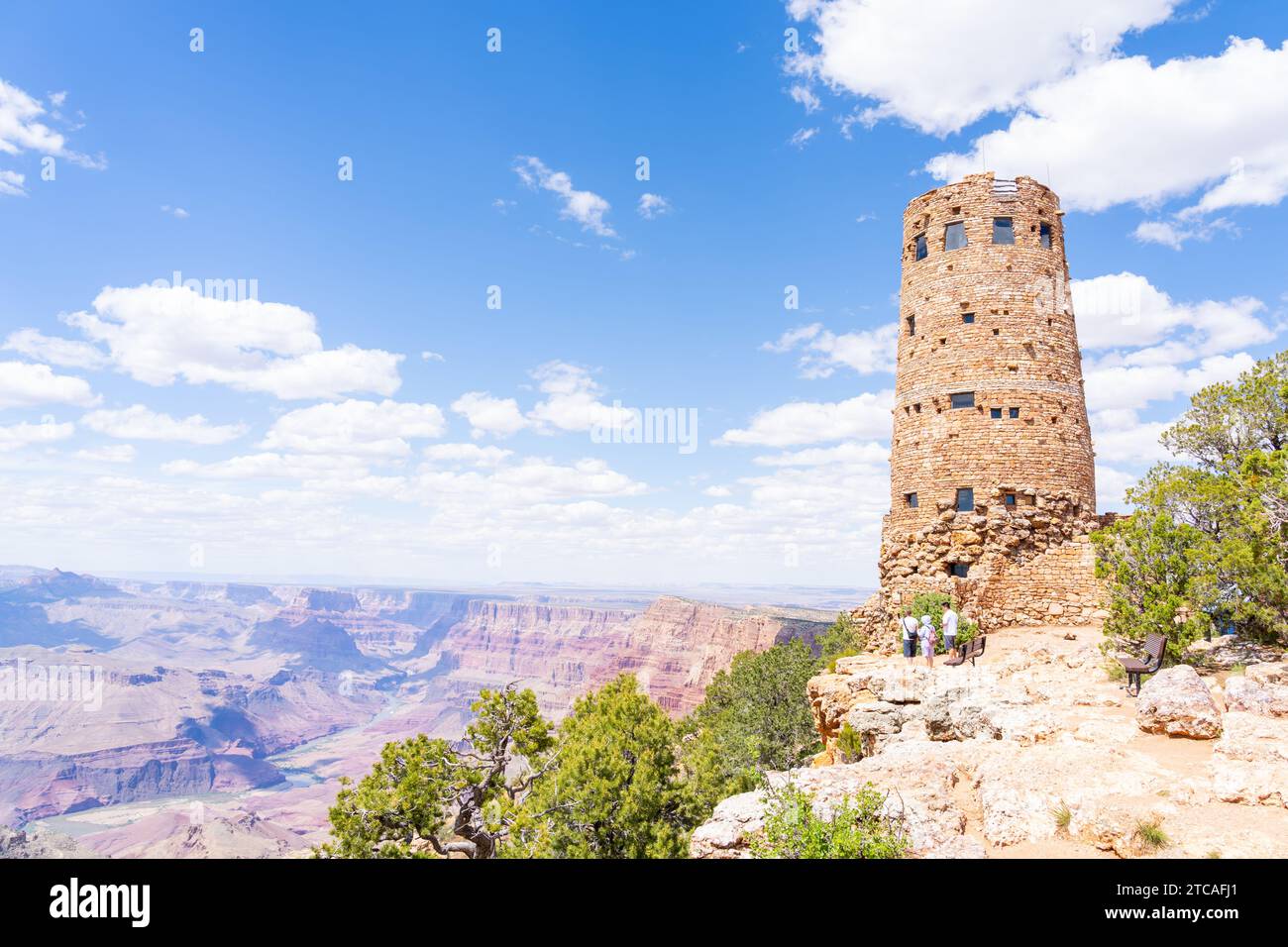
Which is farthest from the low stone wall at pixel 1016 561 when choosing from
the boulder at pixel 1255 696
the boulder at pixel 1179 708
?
the boulder at pixel 1255 696

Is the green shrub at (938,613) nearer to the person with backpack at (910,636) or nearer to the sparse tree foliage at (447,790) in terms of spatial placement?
the person with backpack at (910,636)

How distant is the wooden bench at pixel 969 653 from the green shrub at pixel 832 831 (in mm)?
15065

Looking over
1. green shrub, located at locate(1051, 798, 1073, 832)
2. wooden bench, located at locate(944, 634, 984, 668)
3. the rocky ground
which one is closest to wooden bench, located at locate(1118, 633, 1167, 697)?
the rocky ground

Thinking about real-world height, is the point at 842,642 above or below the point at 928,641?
below

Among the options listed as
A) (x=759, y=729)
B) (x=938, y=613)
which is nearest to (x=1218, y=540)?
(x=938, y=613)

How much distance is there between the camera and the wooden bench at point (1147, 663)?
18.4m

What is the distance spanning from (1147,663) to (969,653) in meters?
7.14

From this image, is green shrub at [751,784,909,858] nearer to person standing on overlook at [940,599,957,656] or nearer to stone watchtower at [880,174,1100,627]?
person standing on overlook at [940,599,957,656]

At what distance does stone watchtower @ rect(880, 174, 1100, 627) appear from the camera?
1212 inches

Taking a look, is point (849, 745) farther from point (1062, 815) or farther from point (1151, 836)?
point (1151, 836)

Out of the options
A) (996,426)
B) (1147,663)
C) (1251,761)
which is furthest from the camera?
(996,426)

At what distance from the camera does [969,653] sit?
1004 inches

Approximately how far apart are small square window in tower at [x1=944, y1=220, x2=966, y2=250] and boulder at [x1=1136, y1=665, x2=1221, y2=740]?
75.6ft
